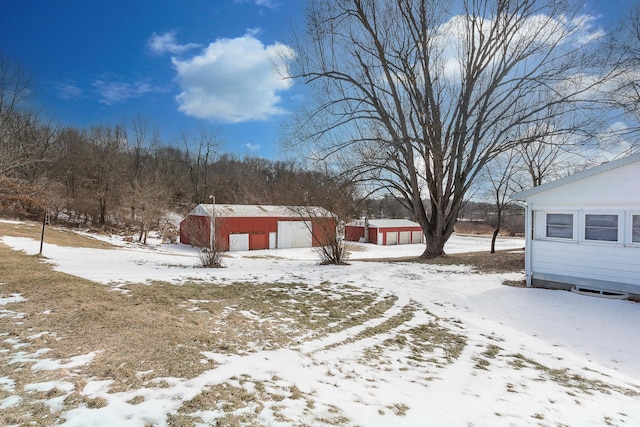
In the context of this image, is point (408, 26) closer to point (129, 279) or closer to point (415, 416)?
point (129, 279)

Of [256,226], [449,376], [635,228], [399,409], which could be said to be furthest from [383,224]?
[399,409]

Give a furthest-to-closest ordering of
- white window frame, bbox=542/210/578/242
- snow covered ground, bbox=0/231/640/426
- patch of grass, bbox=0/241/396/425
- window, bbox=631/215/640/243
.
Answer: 1. white window frame, bbox=542/210/578/242
2. window, bbox=631/215/640/243
3. patch of grass, bbox=0/241/396/425
4. snow covered ground, bbox=0/231/640/426

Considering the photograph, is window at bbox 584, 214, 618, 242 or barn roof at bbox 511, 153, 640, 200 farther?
window at bbox 584, 214, 618, 242

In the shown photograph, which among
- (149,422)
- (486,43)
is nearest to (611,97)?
(486,43)

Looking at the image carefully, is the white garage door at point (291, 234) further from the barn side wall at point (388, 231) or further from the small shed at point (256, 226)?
the barn side wall at point (388, 231)

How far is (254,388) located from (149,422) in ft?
2.93

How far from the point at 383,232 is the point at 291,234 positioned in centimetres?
1269

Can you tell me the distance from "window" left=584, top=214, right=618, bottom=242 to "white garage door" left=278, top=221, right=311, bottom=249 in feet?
73.2

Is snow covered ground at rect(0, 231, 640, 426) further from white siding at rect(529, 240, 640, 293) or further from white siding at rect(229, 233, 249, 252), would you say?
white siding at rect(229, 233, 249, 252)

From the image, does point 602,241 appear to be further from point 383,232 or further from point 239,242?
point 383,232

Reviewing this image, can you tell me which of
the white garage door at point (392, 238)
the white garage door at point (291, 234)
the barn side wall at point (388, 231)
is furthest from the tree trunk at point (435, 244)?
the white garage door at point (392, 238)

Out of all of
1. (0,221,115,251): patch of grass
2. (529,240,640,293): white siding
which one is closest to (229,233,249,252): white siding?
(0,221,115,251): patch of grass

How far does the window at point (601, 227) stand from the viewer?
25.9ft

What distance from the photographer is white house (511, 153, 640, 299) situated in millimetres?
7629
